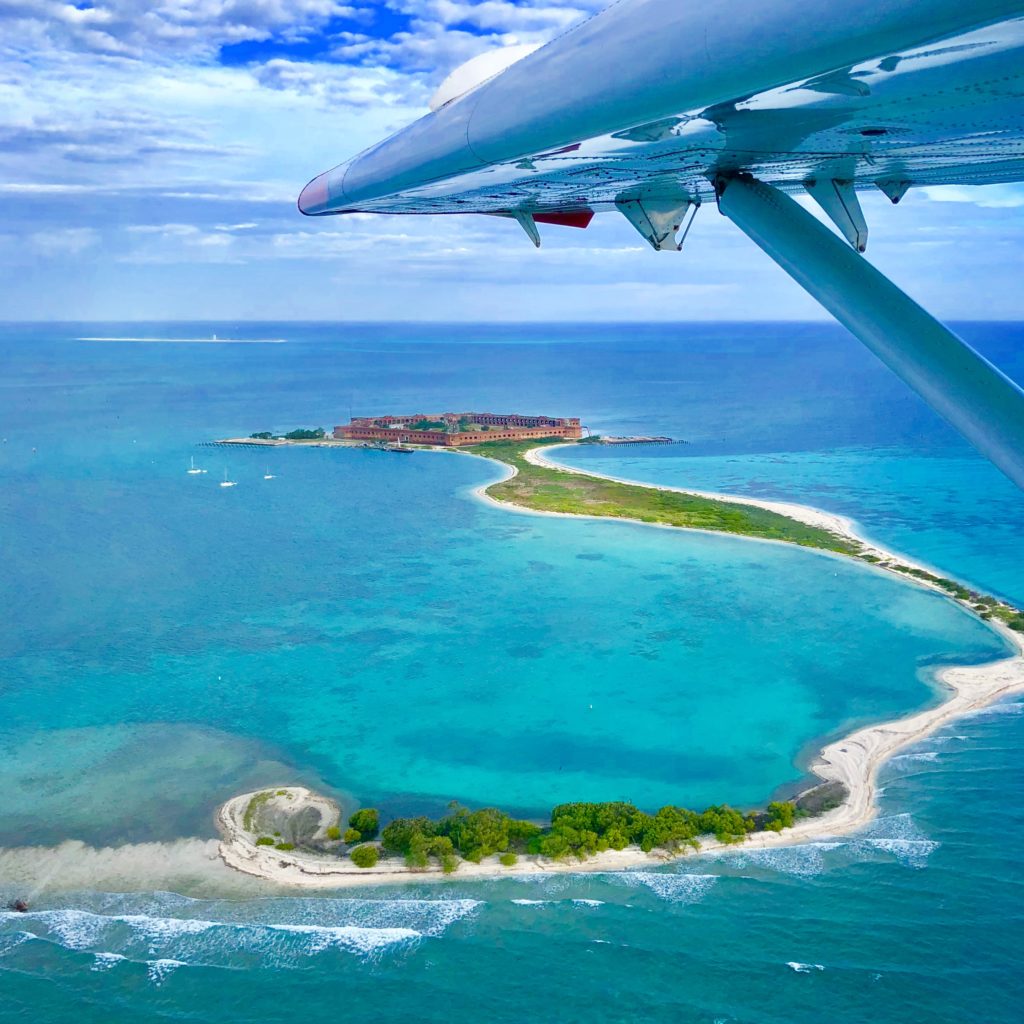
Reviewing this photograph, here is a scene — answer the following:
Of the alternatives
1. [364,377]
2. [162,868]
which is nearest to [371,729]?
[162,868]

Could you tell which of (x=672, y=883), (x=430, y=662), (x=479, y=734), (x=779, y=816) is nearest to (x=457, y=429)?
(x=430, y=662)

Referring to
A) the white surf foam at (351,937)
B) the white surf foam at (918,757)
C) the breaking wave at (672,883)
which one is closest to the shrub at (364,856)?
the white surf foam at (351,937)

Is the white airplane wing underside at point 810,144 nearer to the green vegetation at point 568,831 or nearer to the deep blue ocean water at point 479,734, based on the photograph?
the deep blue ocean water at point 479,734

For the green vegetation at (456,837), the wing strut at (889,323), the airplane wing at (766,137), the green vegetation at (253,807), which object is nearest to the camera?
the airplane wing at (766,137)

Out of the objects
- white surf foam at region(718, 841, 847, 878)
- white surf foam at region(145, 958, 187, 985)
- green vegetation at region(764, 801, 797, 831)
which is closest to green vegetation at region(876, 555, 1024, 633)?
green vegetation at region(764, 801, 797, 831)

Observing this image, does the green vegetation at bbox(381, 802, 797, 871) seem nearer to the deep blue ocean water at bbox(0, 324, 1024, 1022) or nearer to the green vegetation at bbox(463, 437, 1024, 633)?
the deep blue ocean water at bbox(0, 324, 1024, 1022)

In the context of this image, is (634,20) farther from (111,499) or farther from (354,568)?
(111,499)
